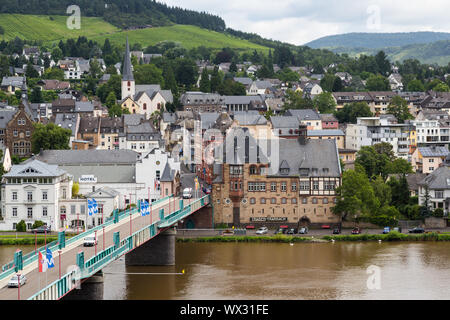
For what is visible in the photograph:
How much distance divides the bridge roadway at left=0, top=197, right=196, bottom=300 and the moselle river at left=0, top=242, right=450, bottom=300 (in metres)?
2.51

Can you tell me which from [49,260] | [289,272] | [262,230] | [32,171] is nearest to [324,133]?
[262,230]

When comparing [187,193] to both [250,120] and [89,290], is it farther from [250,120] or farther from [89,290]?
[250,120]

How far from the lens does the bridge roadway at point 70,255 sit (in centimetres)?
3250

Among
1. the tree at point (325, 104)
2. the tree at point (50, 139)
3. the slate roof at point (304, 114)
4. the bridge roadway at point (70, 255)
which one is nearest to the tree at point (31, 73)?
the tree at point (325, 104)

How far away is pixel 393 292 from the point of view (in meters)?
44.4

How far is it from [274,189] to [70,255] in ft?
88.9

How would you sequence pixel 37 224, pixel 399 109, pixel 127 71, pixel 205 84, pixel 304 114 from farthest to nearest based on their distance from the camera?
pixel 205 84, pixel 127 71, pixel 399 109, pixel 304 114, pixel 37 224

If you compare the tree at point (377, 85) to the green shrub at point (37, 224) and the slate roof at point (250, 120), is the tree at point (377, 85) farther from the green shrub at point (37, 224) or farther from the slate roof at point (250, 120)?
the green shrub at point (37, 224)

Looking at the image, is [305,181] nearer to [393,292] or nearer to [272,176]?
[272,176]

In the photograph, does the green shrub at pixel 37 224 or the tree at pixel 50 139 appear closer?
the green shrub at pixel 37 224

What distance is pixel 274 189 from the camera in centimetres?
6519

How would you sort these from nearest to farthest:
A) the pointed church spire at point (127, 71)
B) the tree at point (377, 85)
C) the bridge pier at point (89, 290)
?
the bridge pier at point (89, 290) < the pointed church spire at point (127, 71) < the tree at point (377, 85)

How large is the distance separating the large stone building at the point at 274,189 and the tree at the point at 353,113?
55.0m

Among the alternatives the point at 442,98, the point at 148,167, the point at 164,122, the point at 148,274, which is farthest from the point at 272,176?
the point at 442,98
